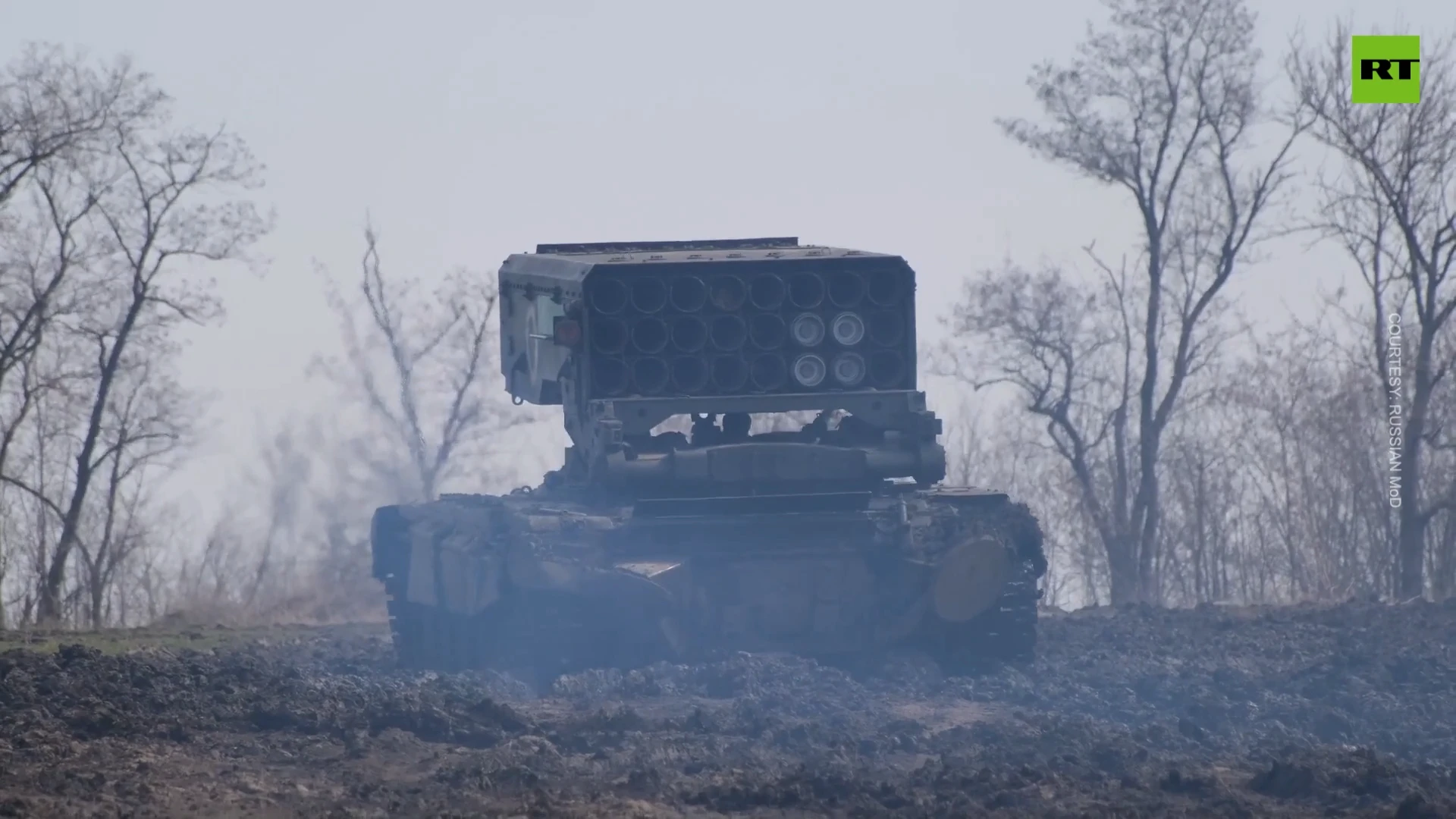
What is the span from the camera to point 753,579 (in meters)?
16.2

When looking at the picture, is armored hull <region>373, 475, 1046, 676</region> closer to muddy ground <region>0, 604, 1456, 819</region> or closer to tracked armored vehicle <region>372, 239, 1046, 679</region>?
tracked armored vehicle <region>372, 239, 1046, 679</region>

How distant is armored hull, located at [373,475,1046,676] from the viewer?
627 inches

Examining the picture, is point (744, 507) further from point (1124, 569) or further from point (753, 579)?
point (1124, 569)

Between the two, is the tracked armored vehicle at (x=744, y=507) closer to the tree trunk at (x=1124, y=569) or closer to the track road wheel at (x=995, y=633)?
the track road wheel at (x=995, y=633)

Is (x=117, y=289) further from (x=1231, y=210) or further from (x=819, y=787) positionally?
(x=819, y=787)

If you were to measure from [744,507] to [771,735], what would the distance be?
3606 millimetres

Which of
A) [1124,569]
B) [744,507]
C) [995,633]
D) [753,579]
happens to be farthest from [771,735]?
[1124,569]

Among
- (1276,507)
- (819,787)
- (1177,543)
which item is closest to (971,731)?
(819,787)

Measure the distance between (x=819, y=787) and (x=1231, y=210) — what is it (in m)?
18.6

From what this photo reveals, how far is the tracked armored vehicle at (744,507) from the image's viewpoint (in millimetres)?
16125

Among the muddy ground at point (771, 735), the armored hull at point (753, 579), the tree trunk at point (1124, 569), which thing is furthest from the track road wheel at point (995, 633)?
the tree trunk at point (1124, 569)

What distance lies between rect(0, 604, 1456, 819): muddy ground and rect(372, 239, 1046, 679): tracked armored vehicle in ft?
1.35

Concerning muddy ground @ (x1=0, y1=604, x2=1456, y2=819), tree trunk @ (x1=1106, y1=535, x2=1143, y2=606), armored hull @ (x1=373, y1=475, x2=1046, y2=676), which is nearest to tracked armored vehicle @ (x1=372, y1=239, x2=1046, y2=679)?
armored hull @ (x1=373, y1=475, x2=1046, y2=676)

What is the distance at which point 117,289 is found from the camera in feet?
95.0
